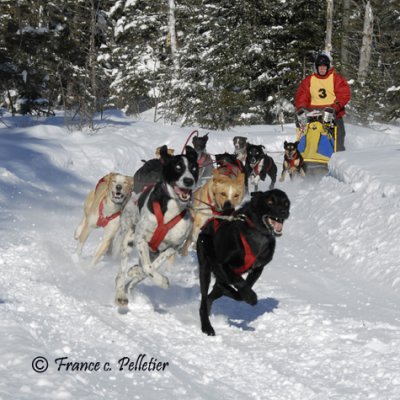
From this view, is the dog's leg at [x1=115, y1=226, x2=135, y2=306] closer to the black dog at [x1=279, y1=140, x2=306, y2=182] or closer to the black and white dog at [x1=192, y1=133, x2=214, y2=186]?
the black and white dog at [x1=192, y1=133, x2=214, y2=186]

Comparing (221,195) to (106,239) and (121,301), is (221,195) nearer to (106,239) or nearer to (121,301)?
(106,239)

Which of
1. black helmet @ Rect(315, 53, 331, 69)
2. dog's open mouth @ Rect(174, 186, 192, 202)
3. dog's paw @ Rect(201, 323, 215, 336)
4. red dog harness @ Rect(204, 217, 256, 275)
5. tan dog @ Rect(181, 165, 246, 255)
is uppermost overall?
black helmet @ Rect(315, 53, 331, 69)

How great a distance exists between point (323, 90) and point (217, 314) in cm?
785

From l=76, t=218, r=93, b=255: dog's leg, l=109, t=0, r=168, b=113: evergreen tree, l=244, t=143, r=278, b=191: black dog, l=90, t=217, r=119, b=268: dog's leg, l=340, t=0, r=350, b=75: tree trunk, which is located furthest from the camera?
l=109, t=0, r=168, b=113: evergreen tree

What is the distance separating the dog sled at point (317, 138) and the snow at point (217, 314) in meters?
1.38

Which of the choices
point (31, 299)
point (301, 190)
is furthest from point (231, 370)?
point (301, 190)

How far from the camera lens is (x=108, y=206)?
6.90 metres

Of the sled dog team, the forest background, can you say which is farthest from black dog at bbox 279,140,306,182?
the sled dog team

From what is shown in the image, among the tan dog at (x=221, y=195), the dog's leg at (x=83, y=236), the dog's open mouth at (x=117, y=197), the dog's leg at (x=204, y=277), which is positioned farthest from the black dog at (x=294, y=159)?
the dog's leg at (x=204, y=277)

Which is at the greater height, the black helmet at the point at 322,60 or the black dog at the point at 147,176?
the black helmet at the point at 322,60

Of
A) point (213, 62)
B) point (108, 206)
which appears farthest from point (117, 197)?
point (213, 62)

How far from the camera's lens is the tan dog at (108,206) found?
22.3 ft

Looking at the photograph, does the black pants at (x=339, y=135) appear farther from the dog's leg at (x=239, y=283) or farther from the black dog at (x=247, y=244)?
the dog's leg at (x=239, y=283)

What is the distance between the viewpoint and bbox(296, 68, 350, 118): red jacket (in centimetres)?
1216
